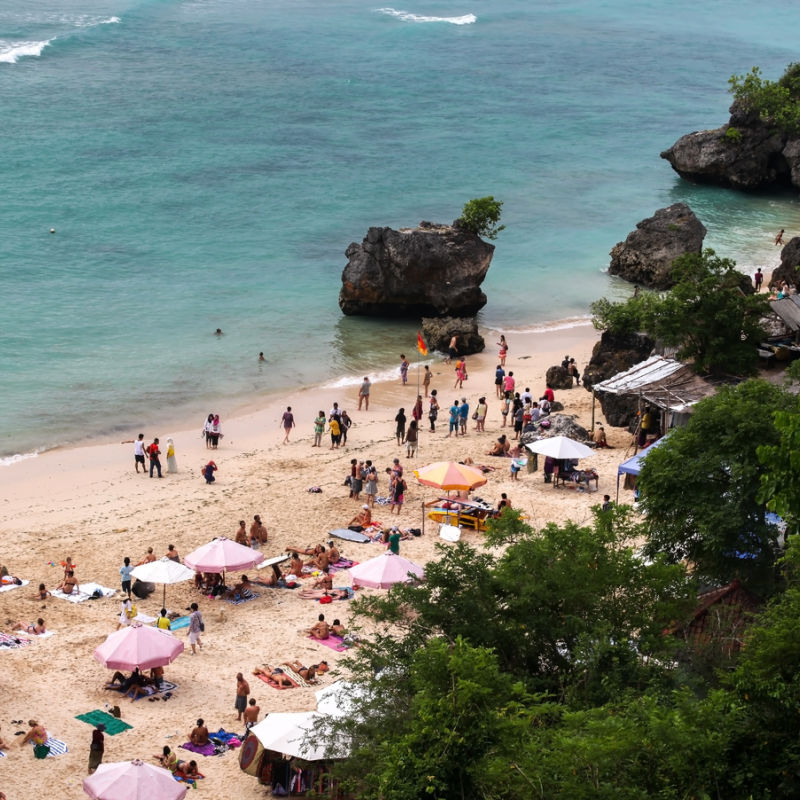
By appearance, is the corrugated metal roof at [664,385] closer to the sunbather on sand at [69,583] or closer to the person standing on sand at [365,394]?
the person standing on sand at [365,394]

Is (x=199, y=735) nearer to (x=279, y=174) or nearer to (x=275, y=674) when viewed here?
(x=275, y=674)

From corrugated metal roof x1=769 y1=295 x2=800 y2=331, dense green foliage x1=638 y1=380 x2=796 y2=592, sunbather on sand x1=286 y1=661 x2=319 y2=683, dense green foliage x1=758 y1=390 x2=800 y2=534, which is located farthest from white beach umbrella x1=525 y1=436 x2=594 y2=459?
dense green foliage x1=758 y1=390 x2=800 y2=534

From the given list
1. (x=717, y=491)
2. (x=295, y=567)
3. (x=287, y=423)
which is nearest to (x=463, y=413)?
(x=287, y=423)

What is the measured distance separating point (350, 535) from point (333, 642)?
4.68m

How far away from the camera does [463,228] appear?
150 ft

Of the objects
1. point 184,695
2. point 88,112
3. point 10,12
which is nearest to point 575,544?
point 184,695

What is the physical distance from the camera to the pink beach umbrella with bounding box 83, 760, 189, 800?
17.2 m

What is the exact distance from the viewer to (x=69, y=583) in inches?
975

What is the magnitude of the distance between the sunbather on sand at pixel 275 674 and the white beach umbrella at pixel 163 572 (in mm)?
2881

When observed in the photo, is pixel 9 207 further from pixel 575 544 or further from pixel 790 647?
pixel 790 647

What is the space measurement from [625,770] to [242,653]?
37.4 feet

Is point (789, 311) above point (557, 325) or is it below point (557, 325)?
above

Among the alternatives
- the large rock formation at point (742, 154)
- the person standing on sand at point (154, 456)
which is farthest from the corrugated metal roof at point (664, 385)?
the large rock formation at point (742, 154)

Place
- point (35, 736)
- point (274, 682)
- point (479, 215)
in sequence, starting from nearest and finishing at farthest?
point (35, 736), point (274, 682), point (479, 215)
